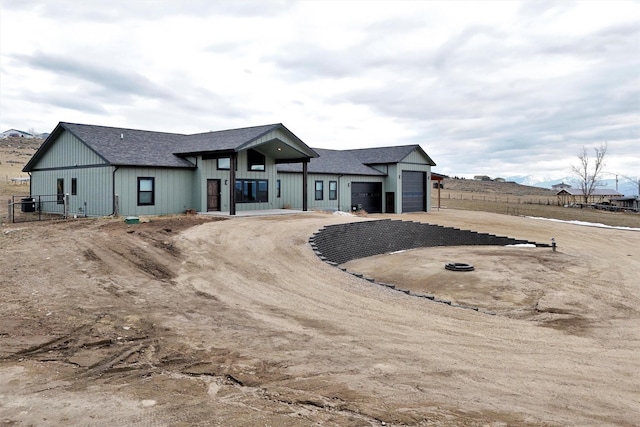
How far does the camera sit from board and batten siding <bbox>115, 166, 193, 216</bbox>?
23.0 metres

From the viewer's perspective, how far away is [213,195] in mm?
26359

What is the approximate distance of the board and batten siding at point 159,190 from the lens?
23.0 m

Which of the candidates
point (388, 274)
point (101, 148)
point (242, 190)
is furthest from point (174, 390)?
point (242, 190)

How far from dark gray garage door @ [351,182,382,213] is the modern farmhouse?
4.77m

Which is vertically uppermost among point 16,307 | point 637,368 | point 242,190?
point 242,190

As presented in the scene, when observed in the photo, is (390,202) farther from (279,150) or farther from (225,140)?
(225,140)

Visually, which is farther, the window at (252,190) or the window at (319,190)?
the window at (319,190)

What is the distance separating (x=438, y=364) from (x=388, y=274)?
33.8ft

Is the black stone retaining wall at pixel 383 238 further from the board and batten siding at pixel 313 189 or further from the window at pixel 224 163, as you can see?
the board and batten siding at pixel 313 189

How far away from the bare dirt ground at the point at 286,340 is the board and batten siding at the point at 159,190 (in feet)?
17.9

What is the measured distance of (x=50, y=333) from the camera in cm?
821

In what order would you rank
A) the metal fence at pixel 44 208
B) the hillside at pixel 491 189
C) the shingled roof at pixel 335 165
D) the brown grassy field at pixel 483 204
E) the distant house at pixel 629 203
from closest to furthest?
the metal fence at pixel 44 208
the shingled roof at pixel 335 165
the brown grassy field at pixel 483 204
the distant house at pixel 629 203
the hillside at pixel 491 189

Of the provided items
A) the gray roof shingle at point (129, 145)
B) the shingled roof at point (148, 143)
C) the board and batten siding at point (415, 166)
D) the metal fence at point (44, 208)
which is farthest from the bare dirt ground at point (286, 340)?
the board and batten siding at point (415, 166)

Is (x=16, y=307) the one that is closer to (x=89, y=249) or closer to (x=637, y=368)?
(x=89, y=249)
